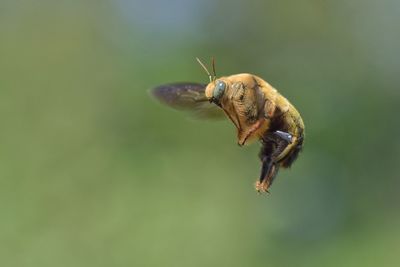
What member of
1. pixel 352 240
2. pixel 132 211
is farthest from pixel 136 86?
pixel 352 240

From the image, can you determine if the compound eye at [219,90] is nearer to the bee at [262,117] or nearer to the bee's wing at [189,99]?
the bee at [262,117]

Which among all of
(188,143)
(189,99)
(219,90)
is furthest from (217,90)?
(188,143)

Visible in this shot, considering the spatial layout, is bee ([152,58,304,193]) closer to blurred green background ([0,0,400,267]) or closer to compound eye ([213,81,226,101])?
compound eye ([213,81,226,101])

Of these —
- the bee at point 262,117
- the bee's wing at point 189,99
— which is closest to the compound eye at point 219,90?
the bee at point 262,117

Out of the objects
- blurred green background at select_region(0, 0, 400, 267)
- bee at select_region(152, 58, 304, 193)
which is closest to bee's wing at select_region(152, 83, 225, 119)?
bee at select_region(152, 58, 304, 193)

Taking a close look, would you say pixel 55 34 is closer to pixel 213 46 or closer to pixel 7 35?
pixel 7 35

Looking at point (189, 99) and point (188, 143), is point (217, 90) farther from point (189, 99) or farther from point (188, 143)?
point (188, 143)
